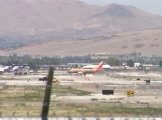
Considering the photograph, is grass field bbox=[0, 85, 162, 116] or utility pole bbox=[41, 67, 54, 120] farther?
grass field bbox=[0, 85, 162, 116]

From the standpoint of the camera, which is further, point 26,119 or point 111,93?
point 111,93

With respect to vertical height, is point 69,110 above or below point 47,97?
below

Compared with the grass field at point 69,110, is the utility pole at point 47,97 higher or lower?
higher

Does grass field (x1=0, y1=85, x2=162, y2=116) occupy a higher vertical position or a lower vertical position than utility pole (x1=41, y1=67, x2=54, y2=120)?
lower

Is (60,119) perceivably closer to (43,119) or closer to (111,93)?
(43,119)

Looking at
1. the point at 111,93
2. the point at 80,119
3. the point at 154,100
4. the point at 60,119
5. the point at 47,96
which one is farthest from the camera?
the point at 111,93

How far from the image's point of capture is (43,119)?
63.7ft

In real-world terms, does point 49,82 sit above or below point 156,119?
above

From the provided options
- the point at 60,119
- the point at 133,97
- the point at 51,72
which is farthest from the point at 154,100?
the point at 51,72

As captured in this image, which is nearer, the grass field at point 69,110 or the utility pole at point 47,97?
the utility pole at point 47,97

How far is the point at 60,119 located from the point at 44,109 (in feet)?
22.3

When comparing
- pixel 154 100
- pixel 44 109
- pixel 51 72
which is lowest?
pixel 154 100

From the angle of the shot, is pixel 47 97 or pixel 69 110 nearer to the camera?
pixel 47 97

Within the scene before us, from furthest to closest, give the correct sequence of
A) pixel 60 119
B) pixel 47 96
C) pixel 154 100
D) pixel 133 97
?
pixel 133 97 → pixel 154 100 → pixel 60 119 → pixel 47 96
